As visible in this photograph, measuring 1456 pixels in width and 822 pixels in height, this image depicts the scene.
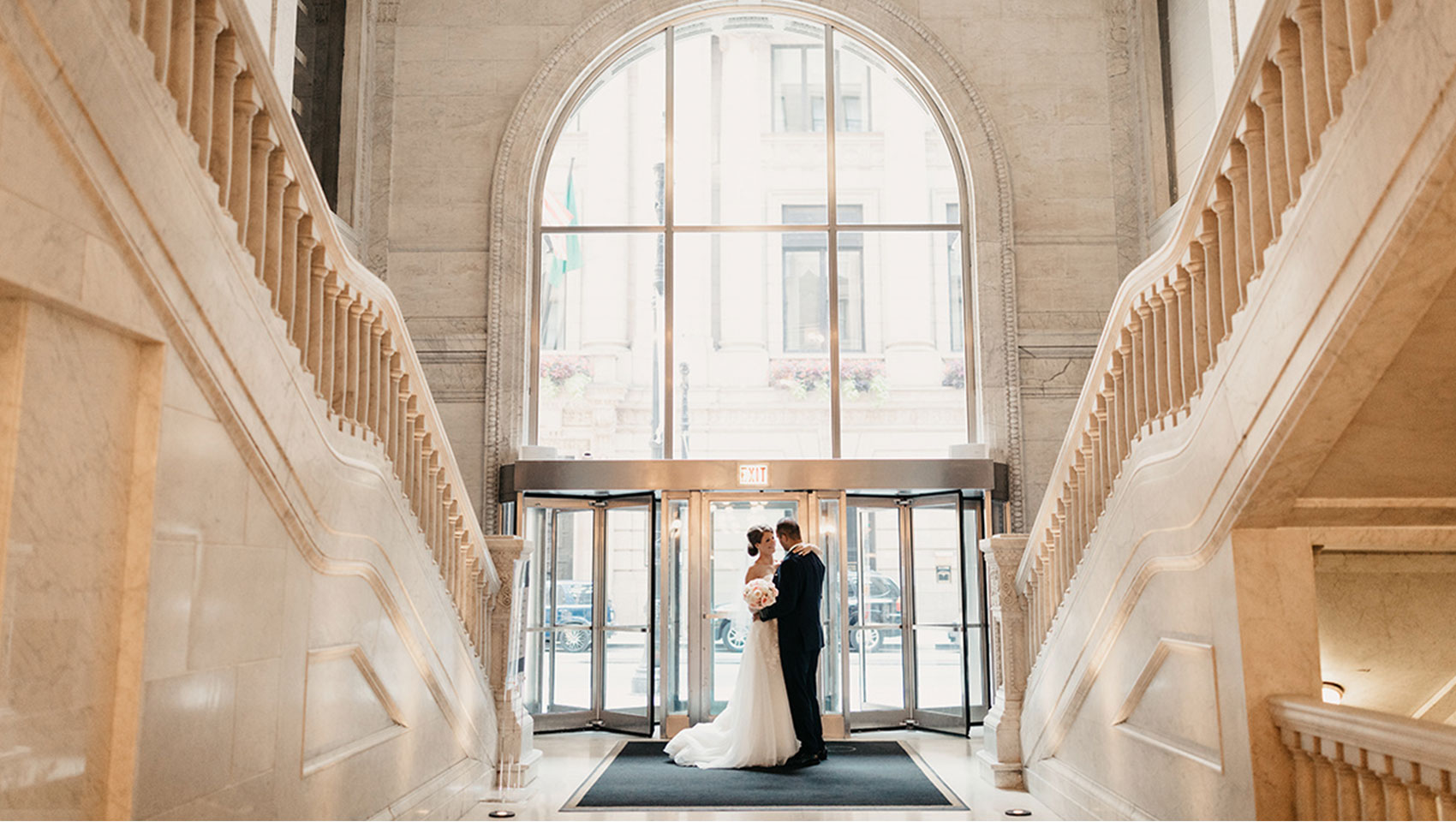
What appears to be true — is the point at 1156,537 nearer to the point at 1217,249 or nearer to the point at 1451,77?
the point at 1217,249

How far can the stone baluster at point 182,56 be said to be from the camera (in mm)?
3223

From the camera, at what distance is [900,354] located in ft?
32.8

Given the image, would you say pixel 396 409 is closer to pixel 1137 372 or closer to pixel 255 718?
pixel 255 718

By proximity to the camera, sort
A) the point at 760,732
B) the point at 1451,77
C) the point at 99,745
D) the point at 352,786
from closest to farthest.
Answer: the point at 1451,77, the point at 99,745, the point at 352,786, the point at 760,732

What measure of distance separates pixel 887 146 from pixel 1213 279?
21.6 ft

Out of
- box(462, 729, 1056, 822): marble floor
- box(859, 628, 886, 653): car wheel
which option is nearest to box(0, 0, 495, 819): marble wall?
box(462, 729, 1056, 822): marble floor

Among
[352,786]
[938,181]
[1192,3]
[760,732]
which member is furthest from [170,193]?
[1192,3]

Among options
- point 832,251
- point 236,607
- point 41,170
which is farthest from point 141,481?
point 832,251

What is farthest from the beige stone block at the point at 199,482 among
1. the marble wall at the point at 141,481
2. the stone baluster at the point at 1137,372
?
the stone baluster at the point at 1137,372

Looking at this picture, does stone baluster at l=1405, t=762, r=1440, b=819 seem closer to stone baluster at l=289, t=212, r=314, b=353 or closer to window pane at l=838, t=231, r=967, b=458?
stone baluster at l=289, t=212, r=314, b=353

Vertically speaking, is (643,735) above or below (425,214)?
below

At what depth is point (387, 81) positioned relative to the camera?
10.2m

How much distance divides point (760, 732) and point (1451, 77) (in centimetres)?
580

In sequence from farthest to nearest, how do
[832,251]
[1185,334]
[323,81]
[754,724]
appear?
1. [832,251]
2. [323,81]
3. [754,724]
4. [1185,334]
